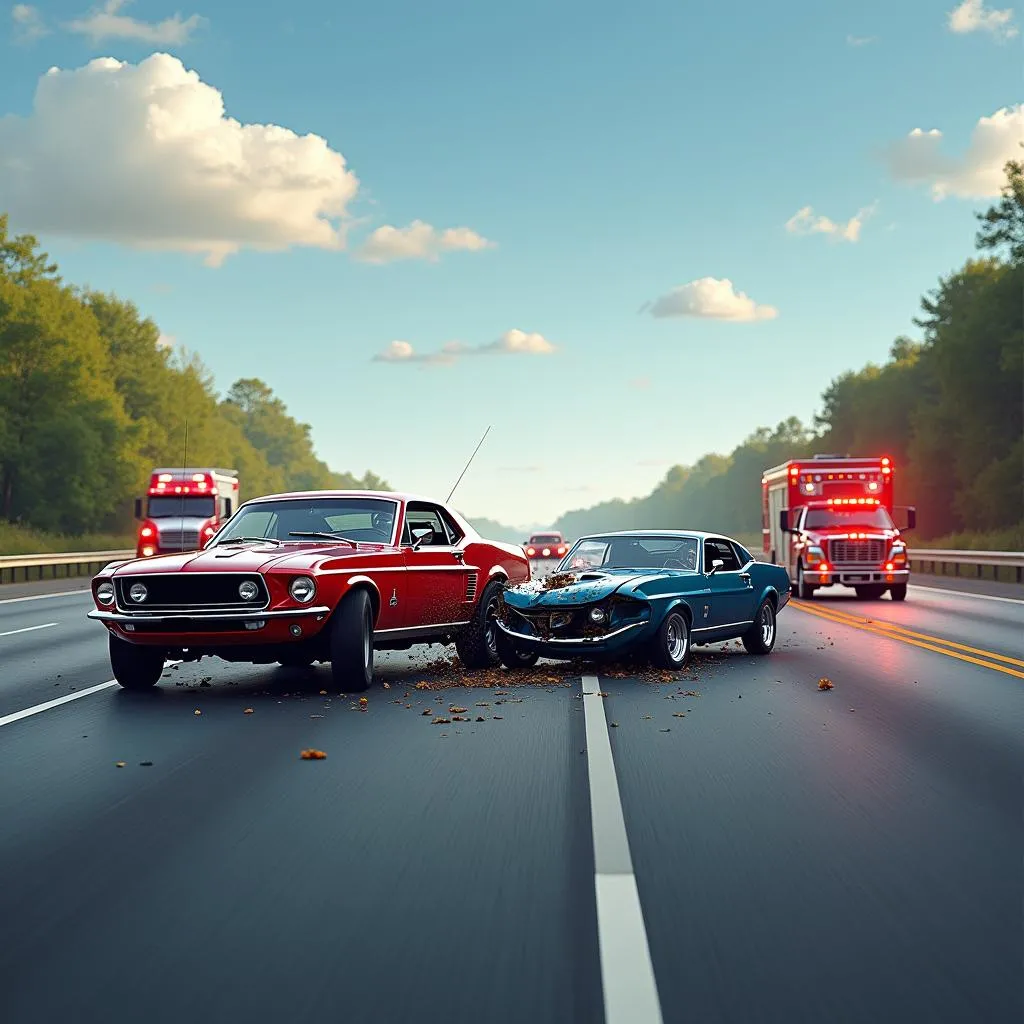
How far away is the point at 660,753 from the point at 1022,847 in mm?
2859

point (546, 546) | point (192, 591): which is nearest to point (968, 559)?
point (192, 591)

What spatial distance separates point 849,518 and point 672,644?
16776 millimetres

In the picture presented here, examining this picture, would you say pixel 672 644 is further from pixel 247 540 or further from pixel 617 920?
pixel 617 920

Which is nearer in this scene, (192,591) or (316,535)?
(192,591)

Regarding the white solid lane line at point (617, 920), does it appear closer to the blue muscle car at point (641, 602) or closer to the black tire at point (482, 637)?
the blue muscle car at point (641, 602)

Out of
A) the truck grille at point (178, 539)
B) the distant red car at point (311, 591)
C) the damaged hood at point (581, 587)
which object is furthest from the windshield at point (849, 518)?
the truck grille at point (178, 539)

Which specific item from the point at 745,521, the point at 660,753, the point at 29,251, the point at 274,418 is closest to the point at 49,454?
the point at 29,251

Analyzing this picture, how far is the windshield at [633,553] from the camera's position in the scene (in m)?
14.8

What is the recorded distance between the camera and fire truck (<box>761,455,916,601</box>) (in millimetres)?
27969

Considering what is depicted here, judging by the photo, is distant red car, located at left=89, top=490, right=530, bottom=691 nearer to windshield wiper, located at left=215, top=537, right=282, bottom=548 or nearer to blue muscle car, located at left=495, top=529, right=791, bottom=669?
windshield wiper, located at left=215, top=537, right=282, bottom=548

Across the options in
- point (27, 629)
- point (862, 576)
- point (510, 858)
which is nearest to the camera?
point (510, 858)

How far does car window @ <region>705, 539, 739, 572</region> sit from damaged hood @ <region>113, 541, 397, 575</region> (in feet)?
12.9

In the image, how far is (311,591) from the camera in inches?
448

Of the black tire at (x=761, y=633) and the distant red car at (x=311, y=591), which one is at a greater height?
the distant red car at (x=311, y=591)
